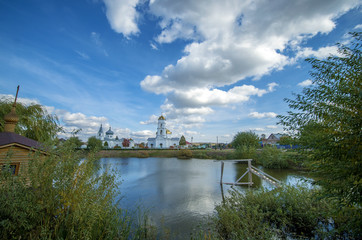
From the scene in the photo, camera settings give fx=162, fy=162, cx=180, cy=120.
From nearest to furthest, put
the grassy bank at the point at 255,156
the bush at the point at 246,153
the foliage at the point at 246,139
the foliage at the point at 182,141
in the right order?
the grassy bank at the point at 255,156
the bush at the point at 246,153
the foliage at the point at 246,139
the foliage at the point at 182,141

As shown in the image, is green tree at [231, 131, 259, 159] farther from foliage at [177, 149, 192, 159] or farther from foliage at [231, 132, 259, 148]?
foliage at [177, 149, 192, 159]

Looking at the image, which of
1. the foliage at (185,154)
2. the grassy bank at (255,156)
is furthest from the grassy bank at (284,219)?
the foliage at (185,154)

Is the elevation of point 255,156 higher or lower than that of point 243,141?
lower

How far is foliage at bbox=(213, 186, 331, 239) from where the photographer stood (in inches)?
240

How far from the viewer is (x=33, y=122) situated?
15688mm

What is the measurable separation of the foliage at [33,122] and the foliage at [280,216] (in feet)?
54.5

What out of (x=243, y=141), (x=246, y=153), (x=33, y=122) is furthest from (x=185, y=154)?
(x=33, y=122)

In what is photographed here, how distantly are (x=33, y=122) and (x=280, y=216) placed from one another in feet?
68.8

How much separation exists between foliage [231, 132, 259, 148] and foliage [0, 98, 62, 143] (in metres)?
38.8

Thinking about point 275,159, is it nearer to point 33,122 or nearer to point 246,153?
point 246,153

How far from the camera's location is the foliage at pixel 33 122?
15016 millimetres

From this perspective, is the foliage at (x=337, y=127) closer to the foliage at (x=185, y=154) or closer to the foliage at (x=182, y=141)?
the foliage at (x=185, y=154)

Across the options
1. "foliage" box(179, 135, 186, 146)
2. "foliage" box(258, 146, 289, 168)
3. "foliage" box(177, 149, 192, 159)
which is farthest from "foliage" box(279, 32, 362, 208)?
"foliage" box(179, 135, 186, 146)

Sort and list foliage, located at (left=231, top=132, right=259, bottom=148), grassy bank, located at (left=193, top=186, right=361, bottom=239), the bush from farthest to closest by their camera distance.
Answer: foliage, located at (left=231, top=132, right=259, bottom=148) < the bush < grassy bank, located at (left=193, top=186, right=361, bottom=239)
